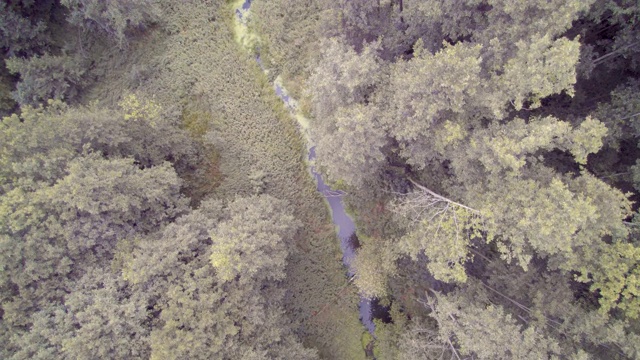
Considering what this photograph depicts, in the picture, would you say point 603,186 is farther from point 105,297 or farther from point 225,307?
point 105,297

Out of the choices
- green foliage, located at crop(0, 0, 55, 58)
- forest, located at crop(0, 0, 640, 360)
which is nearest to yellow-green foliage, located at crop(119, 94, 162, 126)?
forest, located at crop(0, 0, 640, 360)

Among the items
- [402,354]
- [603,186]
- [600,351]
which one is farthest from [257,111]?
[600,351]

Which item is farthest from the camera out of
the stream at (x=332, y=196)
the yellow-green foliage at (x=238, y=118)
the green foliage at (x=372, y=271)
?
the stream at (x=332, y=196)

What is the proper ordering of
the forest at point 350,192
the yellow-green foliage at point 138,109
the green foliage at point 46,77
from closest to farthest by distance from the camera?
the forest at point 350,192 < the yellow-green foliage at point 138,109 < the green foliage at point 46,77

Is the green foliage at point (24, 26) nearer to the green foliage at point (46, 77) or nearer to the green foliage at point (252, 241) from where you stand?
the green foliage at point (46, 77)

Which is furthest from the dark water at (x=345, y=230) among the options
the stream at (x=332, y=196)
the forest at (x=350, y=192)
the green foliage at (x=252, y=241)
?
the green foliage at (x=252, y=241)

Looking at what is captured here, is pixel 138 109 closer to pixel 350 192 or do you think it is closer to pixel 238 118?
pixel 238 118

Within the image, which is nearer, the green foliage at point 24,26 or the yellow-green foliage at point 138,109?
the yellow-green foliage at point 138,109
